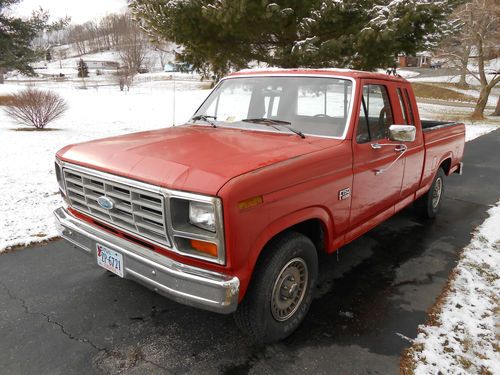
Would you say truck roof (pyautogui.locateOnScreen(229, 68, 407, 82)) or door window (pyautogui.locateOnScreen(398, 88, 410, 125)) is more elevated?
truck roof (pyautogui.locateOnScreen(229, 68, 407, 82))

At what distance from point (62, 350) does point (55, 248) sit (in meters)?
1.91

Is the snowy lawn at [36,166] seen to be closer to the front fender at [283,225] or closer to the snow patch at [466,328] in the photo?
the front fender at [283,225]

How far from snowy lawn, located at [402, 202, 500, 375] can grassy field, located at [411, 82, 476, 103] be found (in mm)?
36108

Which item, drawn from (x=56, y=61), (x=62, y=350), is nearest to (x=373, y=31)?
(x=62, y=350)

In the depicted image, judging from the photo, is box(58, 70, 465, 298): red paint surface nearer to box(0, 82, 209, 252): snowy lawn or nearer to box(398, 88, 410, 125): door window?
box(398, 88, 410, 125): door window

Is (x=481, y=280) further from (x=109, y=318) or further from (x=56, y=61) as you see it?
(x=56, y=61)

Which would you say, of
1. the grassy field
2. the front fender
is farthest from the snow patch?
the grassy field

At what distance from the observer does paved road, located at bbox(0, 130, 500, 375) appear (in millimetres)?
2701

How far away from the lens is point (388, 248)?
4652 mm

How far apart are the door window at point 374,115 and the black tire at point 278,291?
1193 millimetres

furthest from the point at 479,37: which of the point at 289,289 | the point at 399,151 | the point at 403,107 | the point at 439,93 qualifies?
the point at 289,289

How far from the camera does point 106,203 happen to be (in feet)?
A: 9.05

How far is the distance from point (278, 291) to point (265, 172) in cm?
93

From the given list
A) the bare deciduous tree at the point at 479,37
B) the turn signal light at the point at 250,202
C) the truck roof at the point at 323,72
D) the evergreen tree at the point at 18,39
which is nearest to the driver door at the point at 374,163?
the truck roof at the point at 323,72
